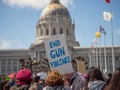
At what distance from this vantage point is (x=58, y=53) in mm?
6469

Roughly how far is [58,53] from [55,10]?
8555cm

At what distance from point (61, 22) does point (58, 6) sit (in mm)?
6022

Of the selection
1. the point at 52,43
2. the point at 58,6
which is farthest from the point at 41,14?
the point at 52,43

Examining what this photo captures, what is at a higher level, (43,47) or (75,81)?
(75,81)

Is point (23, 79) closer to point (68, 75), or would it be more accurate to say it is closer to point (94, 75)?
point (68, 75)

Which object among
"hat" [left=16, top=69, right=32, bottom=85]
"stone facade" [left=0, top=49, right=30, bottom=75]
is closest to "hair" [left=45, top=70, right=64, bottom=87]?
"hat" [left=16, top=69, right=32, bottom=85]

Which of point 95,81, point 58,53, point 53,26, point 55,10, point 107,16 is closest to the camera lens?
point 95,81

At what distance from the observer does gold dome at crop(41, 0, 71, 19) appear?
9094 centimetres

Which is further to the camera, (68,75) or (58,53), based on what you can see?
(58,53)

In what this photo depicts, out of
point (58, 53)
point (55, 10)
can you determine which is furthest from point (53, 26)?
point (58, 53)

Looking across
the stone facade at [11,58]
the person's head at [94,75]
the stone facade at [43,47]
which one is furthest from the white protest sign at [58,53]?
the stone facade at [11,58]

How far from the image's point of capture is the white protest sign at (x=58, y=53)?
6383 mm

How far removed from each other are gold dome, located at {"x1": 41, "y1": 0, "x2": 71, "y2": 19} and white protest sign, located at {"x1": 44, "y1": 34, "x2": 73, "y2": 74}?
84.1 m

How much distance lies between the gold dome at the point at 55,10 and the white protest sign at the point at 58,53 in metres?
84.1
